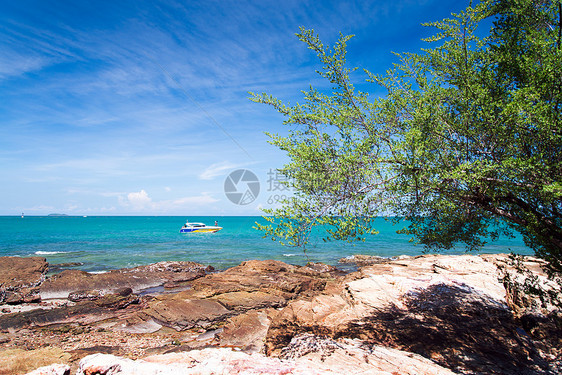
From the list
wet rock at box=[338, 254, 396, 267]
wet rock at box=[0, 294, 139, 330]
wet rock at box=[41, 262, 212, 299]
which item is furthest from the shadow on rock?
wet rock at box=[338, 254, 396, 267]

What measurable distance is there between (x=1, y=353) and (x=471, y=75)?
16.7 metres

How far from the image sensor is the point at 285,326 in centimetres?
1170

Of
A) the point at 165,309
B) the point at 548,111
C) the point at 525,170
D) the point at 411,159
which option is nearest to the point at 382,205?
the point at 411,159

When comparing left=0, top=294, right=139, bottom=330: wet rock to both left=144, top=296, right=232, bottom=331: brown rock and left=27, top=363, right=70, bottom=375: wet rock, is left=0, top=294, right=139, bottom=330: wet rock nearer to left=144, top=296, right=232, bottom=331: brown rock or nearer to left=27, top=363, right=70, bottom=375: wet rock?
Answer: left=144, top=296, right=232, bottom=331: brown rock

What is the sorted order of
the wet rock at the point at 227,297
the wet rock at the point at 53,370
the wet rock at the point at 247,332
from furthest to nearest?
the wet rock at the point at 227,297 < the wet rock at the point at 247,332 < the wet rock at the point at 53,370

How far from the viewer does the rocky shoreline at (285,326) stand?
7.78 metres

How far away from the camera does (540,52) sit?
7176 mm

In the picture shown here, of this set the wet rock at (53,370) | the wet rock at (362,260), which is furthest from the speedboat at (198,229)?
the wet rock at (53,370)

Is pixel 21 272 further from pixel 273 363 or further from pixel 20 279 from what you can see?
pixel 273 363

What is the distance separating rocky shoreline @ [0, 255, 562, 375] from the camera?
7.78m

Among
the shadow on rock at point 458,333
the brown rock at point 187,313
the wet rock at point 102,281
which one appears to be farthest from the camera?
the wet rock at point 102,281

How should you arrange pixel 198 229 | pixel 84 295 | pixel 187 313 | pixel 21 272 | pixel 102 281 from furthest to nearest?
pixel 198 229 < pixel 21 272 < pixel 102 281 < pixel 84 295 < pixel 187 313

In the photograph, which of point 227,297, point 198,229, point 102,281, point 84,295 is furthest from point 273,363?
point 198,229

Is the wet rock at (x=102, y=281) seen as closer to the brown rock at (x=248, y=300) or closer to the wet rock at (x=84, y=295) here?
the wet rock at (x=84, y=295)
